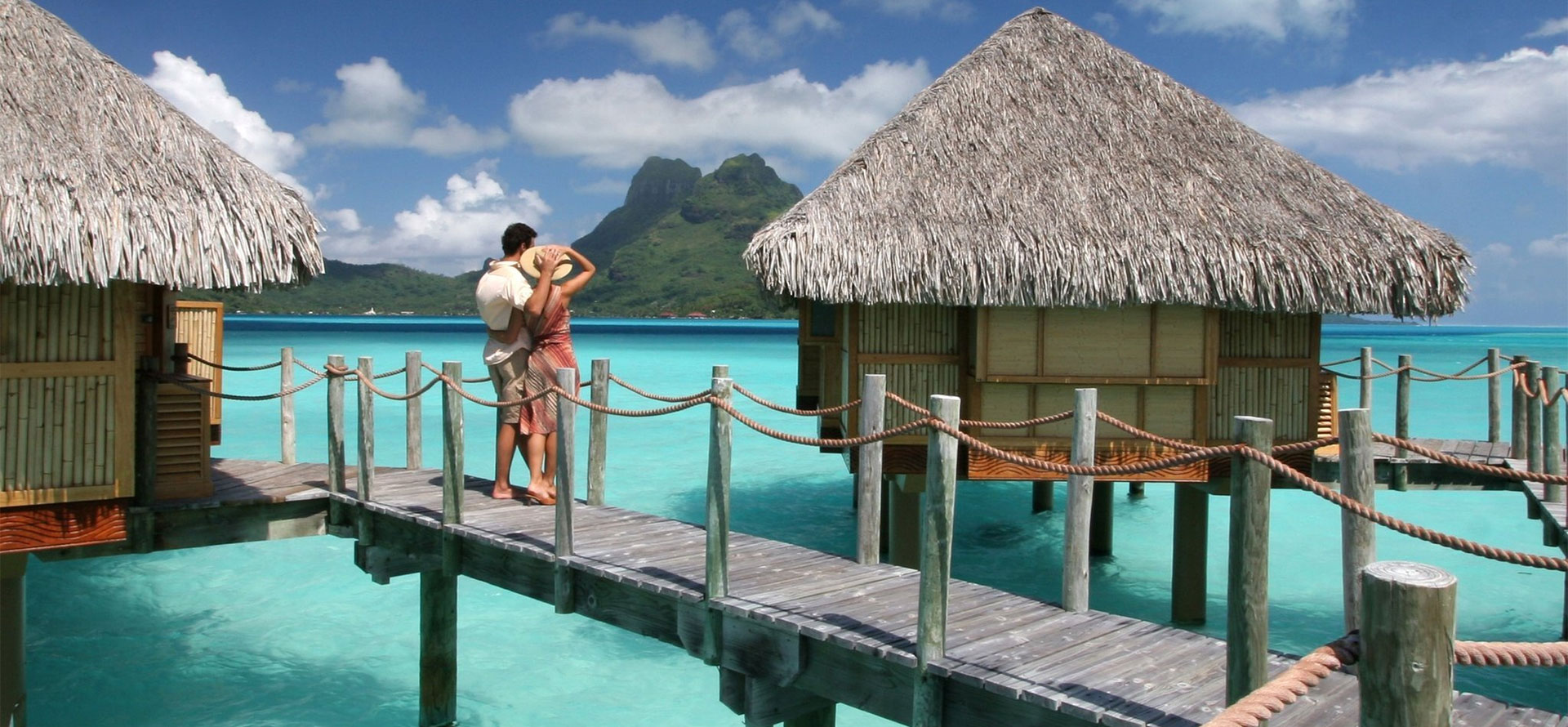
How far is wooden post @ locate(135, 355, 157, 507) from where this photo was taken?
652cm

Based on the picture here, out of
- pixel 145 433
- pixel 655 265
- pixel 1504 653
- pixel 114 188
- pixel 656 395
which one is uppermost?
pixel 655 265

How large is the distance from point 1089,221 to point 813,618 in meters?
5.02

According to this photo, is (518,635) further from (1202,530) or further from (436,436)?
(436,436)

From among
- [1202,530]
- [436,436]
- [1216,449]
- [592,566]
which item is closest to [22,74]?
[592,566]

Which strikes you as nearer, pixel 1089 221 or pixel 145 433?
pixel 145 433

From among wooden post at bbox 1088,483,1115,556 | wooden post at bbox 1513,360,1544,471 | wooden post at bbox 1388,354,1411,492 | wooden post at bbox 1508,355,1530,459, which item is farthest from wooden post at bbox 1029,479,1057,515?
wooden post at bbox 1513,360,1544,471

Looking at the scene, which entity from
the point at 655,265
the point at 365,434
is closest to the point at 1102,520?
the point at 365,434

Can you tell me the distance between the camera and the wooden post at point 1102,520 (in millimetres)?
12094

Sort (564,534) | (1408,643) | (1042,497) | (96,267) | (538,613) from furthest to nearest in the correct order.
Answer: (1042,497) < (538,613) < (96,267) < (564,534) < (1408,643)

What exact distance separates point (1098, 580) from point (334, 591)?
815 centimetres

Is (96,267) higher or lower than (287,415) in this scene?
higher

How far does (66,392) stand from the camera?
6.12 metres

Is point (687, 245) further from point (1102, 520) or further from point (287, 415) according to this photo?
point (287, 415)

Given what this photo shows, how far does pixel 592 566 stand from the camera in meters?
5.37
